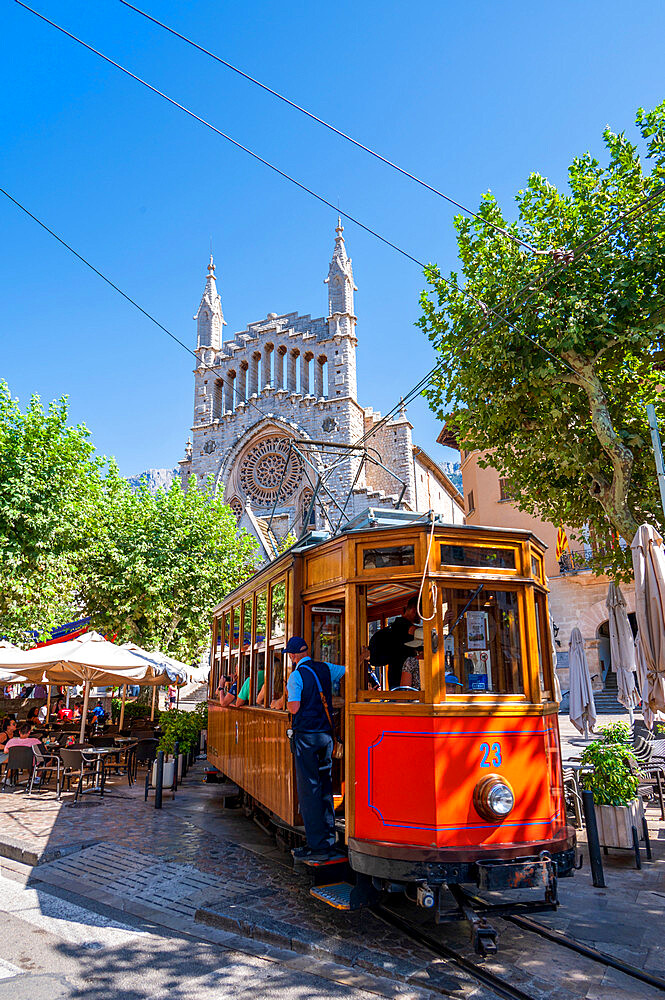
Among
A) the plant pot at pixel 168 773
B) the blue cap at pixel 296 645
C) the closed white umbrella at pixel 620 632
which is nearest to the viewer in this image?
the blue cap at pixel 296 645

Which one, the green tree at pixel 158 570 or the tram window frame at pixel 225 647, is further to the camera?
the green tree at pixel 158 570

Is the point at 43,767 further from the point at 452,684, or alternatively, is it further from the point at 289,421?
the point at 289,421

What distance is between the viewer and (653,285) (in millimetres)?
8227

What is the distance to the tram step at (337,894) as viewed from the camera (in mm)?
4586

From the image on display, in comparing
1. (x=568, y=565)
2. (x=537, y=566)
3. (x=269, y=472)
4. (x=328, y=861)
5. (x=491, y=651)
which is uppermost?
(x=269, y=472)

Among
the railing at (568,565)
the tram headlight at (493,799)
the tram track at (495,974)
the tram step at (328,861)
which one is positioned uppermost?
the railing at (568,565)

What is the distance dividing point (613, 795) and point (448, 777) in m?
3.58

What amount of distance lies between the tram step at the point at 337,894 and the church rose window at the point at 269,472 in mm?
31813

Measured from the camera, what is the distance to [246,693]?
788cm

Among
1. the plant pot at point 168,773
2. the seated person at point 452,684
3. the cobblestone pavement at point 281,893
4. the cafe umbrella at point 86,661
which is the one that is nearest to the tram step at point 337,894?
the cobblestone pavement at point 281,893

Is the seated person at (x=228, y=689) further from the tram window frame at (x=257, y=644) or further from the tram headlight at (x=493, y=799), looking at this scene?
the tram headlight at (x=493, y=799)

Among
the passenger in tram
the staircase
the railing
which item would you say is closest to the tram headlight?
the passenger in tram

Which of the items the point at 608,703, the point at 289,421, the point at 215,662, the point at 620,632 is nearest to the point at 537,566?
the point at 620,632

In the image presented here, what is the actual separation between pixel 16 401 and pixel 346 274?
26.6 meters
